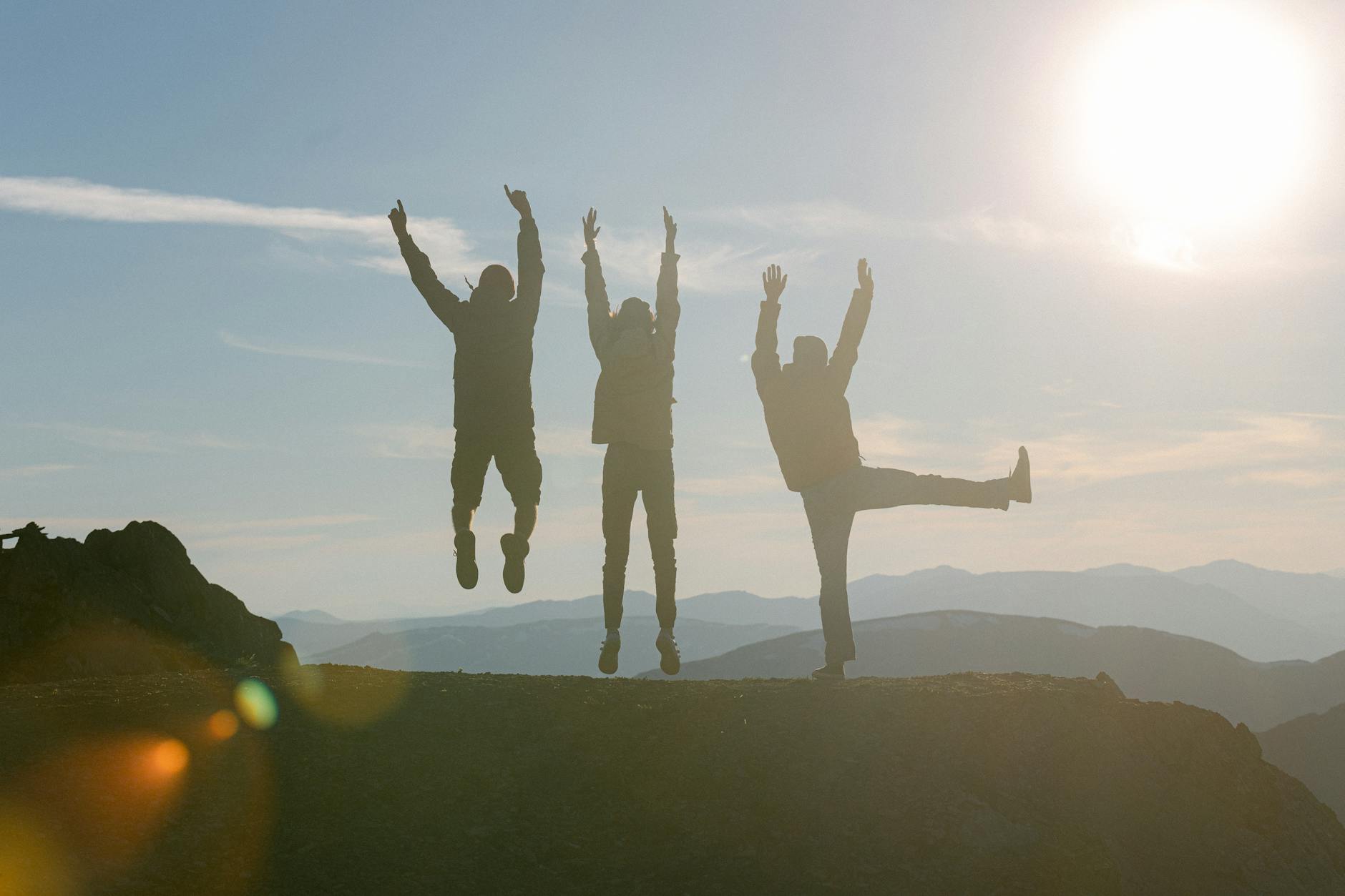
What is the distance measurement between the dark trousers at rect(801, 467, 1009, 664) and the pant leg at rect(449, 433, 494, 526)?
397cm

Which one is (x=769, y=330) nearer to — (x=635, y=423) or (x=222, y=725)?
(x=635, y=423)

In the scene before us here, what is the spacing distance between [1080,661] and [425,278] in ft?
585

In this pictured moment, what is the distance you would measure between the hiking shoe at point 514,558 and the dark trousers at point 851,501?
3502 millimetres

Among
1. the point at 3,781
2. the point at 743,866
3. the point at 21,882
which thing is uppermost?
the point at 3,781

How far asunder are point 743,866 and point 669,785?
119 centimetres

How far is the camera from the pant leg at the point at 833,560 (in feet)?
38.9

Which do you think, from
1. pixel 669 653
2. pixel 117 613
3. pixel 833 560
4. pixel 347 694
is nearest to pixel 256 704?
pixel 347 694

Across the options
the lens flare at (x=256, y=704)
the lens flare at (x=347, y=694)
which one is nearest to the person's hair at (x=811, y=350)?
the lens flare at (x=347, y=694)

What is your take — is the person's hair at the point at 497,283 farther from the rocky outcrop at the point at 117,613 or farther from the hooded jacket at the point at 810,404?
the rocky outcrop at the point at 117,613

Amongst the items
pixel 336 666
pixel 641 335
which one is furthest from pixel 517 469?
pixel 336 666

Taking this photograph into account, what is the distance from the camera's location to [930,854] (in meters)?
8.86

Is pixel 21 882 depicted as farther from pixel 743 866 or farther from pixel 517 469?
pixel 517 469

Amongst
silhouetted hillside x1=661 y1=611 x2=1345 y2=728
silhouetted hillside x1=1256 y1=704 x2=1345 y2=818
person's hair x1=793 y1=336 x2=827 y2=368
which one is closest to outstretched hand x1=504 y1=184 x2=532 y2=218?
person's hair x1=793 y1=336 x2=827 y2=368

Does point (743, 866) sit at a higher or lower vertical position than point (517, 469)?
lower
